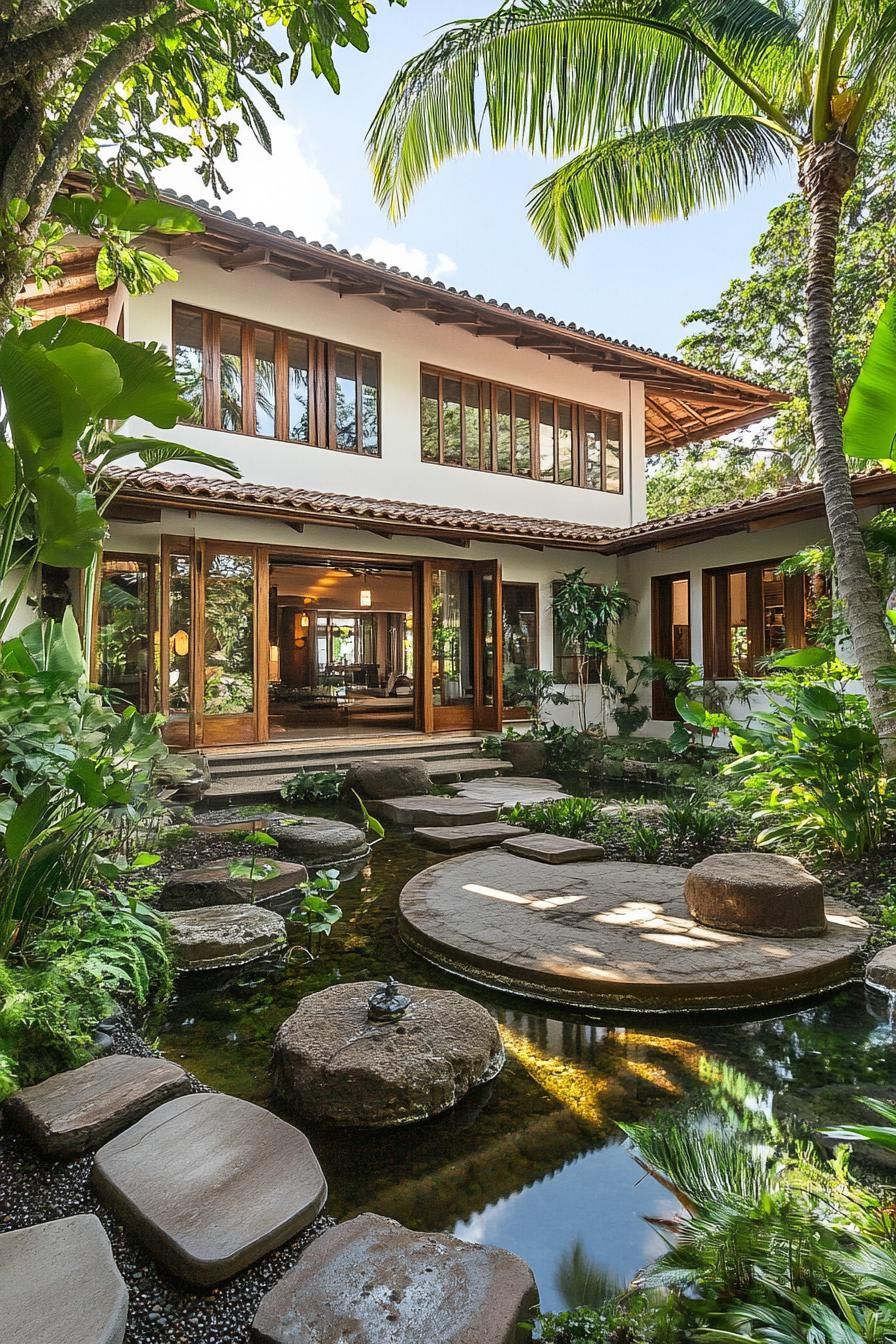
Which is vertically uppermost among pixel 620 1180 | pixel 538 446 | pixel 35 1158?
pixel 538 446

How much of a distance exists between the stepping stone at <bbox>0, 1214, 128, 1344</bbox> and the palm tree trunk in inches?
225

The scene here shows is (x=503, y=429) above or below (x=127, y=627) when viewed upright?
above

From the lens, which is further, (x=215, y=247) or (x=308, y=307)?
(x=308, y=307)

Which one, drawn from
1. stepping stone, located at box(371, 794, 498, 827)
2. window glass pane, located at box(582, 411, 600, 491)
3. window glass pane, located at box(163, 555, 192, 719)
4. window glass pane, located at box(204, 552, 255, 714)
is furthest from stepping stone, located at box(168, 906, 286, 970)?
window glass pane, located at box(582, 411, 600, 491)

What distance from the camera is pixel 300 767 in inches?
400

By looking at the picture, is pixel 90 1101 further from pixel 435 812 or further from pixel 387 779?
pixel 387 779

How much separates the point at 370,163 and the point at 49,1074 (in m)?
9.03

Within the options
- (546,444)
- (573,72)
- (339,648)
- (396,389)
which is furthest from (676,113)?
(339,648)

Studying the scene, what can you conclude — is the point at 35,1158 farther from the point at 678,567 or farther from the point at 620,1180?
the point at 678,567

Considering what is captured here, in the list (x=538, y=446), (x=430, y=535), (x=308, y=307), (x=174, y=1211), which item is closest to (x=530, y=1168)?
(x=174, y=1211)

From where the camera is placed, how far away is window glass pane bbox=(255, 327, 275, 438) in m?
11.0

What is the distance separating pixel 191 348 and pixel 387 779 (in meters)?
6.66

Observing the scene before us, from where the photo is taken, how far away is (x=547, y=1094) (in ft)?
9.67

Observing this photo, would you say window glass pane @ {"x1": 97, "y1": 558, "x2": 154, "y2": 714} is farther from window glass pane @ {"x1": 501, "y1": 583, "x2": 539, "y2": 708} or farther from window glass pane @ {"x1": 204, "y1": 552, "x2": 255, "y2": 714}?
window glass pane @ {"x1": 501, "y1": 583, "x2": 539, "y2": 708}
